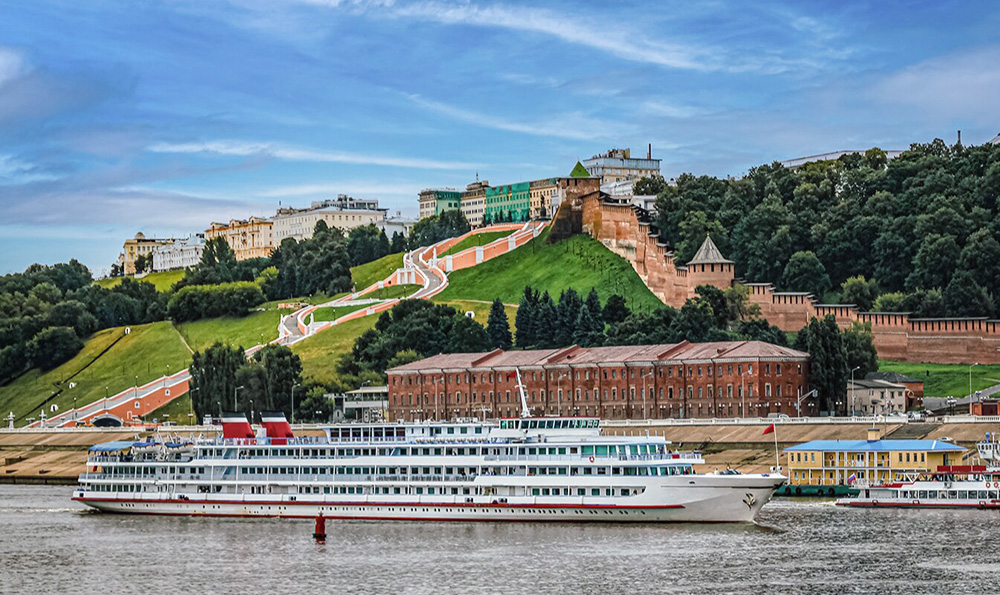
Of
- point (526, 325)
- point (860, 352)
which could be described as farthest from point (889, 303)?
point (526, 325)

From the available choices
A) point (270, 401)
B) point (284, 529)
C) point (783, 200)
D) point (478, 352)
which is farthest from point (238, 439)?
point (783, 200)

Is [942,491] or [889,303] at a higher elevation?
[889,303]

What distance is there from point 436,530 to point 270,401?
229 ft

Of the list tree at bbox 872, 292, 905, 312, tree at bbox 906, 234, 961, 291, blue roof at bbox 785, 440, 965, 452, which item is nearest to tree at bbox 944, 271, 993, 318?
tree at bbox 872, 292, 905, 312

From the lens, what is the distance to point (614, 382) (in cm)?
14425

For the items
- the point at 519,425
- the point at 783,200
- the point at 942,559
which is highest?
the point at 783,200

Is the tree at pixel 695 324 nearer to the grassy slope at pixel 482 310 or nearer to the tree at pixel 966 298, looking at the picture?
the tree at pixel 966 298

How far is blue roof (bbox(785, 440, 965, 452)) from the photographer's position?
338 feet

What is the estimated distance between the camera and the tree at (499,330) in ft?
568

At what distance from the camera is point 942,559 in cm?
7131

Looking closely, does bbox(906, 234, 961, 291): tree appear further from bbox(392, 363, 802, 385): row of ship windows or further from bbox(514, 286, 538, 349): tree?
bbox(514, 286, 538, 349): tree

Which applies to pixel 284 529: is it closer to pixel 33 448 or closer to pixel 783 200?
pixel 33 448

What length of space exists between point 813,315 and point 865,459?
194 ft

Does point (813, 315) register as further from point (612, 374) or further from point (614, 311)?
point (612, 374)
